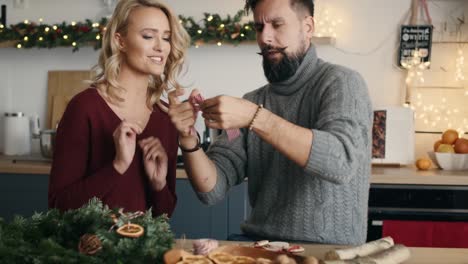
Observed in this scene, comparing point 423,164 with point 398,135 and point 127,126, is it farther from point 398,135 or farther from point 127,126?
point 127,126

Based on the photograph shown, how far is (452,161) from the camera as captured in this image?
3389 millimetres

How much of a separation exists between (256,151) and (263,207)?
0.18 meters

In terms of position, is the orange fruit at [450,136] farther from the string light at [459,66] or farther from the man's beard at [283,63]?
the man's beard at [283,63]

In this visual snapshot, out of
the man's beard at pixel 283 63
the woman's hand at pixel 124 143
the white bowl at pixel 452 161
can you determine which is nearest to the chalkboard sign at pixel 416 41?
the white bowl at pixel 452 161

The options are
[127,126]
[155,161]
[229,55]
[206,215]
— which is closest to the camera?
[127,126]

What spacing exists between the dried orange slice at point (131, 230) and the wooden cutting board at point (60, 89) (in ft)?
9.13

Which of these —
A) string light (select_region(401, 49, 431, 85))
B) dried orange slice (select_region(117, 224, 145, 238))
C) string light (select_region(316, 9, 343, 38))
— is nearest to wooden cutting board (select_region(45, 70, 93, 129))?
string light (select_region(316, 9, 343, 38))

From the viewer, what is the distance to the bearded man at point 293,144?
1621 millimetres

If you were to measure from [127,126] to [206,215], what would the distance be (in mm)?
1703

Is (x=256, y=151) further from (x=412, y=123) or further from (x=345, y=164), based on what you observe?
(x=412, y=123)

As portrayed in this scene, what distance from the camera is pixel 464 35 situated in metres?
3.71

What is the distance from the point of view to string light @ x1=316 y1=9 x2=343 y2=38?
3.77m

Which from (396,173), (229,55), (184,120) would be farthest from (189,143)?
(229,55)

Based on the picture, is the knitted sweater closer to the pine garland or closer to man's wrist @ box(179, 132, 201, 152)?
man's wrist @ box(179, 132, 201, 152)
